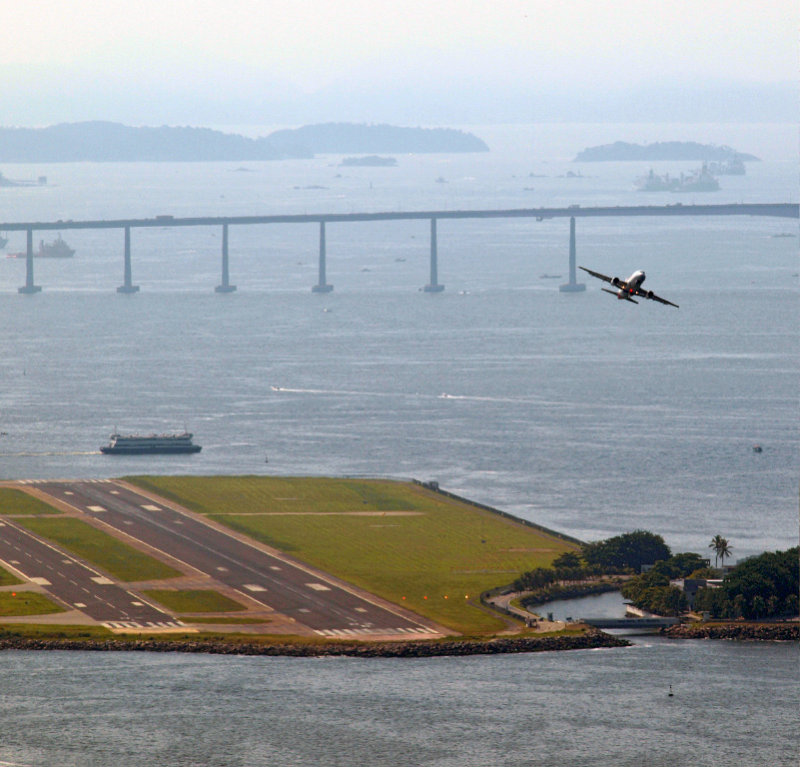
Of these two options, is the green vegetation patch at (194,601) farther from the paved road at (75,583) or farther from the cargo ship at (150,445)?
the cargo ship at (150,445)

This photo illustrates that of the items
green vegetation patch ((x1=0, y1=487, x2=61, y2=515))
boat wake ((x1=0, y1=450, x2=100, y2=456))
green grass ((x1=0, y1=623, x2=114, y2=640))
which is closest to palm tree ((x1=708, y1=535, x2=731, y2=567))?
green grass ((x1=0, y1=623, x2=114, y2=640))

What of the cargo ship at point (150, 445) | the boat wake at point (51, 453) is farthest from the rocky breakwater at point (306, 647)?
the cargo ship at point (150, 445)

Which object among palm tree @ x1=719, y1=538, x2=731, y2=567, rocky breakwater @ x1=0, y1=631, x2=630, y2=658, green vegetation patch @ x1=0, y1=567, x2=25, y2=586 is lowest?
rocky breakwater @ x1=0, y1=631, x2=630, y2=658

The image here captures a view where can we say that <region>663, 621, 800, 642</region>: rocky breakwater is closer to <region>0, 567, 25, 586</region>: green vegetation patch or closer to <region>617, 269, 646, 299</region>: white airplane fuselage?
<region>0, 567, 25, 586</region>: green vegetation patch

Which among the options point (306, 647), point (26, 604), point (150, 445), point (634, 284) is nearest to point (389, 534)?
point (306, 647)

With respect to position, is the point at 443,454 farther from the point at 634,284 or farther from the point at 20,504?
the point at 634,284
